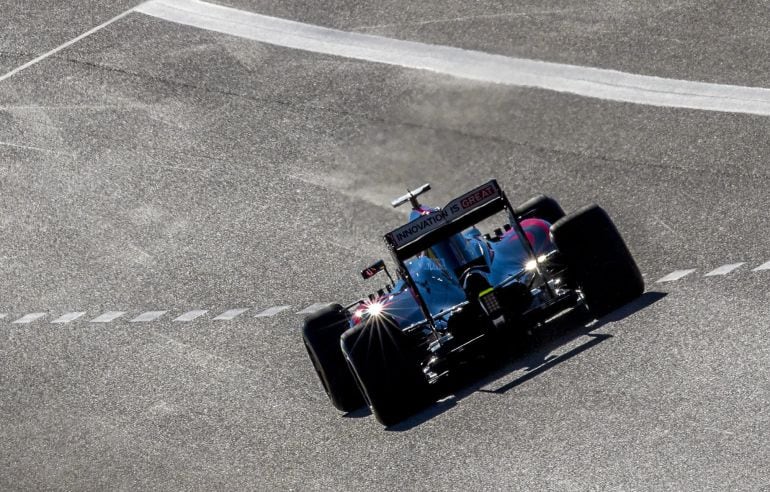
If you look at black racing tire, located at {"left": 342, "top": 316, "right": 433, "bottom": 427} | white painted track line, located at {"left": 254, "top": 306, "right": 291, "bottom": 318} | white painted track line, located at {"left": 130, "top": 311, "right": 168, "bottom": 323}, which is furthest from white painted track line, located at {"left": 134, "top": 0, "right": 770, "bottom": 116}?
black racing tire, located at {"left": 342, "top": 316, "right": 433, "bottom": 427}

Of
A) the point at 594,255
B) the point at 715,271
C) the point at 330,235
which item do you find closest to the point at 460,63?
the point at 330,235

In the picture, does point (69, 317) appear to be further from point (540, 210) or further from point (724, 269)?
point (724, 269)

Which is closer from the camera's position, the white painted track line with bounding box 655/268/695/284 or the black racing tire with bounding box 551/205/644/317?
the black racing tire with bounding box 551/205/644/317

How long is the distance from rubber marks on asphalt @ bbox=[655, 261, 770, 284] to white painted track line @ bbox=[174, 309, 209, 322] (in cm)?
609

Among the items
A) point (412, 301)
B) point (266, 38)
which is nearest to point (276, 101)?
point (266, 38)

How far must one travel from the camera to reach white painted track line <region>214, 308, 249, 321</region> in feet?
61.2

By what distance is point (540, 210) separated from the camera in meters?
16.7

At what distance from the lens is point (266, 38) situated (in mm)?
25391

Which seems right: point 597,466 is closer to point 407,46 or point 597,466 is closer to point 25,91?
point 407,46

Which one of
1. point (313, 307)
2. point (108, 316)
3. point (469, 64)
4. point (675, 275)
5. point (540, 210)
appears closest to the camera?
point (675, 275)

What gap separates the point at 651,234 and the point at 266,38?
9.98m

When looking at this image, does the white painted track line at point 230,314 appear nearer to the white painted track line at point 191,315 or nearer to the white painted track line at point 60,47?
the white painted track line at point 191,315

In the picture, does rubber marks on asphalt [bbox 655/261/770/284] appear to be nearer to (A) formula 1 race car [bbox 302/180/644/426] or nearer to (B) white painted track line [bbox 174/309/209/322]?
(A) formula 1 race car [bbox 302/180/644/426]

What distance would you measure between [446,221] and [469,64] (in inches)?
355
